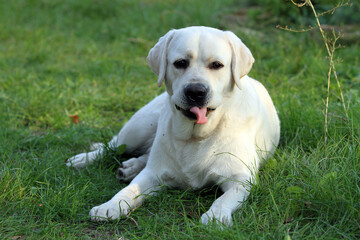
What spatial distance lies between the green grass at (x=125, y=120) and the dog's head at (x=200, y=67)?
682 millimetres

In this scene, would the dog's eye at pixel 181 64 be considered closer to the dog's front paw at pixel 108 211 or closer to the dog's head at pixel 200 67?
the dog's head at pixel 200 67

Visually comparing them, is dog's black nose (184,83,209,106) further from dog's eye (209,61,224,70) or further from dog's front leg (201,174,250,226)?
dog's front leg (201,174,250,226)

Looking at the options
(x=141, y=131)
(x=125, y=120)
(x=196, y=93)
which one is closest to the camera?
(x=196, y=93)

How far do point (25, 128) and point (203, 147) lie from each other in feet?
8.20

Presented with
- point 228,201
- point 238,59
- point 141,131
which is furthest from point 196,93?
point 141,131

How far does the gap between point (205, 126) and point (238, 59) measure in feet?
1.74

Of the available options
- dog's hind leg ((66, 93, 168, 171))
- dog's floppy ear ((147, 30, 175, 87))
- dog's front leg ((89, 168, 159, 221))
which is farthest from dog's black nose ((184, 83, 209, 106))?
dog's hind leg ((66, 93, 168, 171))

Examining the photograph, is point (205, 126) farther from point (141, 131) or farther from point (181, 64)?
point (141, 131)

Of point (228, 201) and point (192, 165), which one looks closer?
point (228, 201)

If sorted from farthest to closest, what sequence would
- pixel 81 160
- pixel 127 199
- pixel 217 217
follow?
pixel 81 160 < pixel 127 199 < pixel 217 217

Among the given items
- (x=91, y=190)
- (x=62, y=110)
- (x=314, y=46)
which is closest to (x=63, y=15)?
(x=62, y=110)

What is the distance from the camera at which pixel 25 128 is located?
5070mm

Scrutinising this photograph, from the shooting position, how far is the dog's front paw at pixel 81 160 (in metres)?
4.09

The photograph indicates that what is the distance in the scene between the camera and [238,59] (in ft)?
10.9
